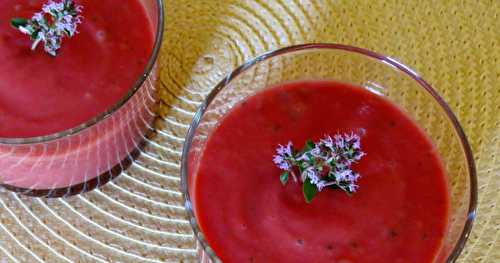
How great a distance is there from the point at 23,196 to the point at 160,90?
401mm

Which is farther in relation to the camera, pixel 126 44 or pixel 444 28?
pixel 444 28

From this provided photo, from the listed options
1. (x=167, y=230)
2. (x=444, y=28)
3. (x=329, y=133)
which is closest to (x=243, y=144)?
(x=329, y=133)

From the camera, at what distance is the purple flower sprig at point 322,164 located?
1492 millimetres

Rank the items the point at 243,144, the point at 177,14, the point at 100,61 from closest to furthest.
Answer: the point at 243,144
the point at 100,61
the point at 177,14

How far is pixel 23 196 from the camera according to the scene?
1785 millimetres

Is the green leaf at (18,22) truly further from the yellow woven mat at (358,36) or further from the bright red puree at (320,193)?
the bright red puree at (320,193)

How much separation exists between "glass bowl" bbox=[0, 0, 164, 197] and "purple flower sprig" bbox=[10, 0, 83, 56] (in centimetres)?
18

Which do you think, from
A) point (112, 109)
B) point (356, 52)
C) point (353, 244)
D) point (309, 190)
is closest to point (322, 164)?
point (309, 190)

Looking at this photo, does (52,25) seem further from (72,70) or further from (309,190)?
(309,190)

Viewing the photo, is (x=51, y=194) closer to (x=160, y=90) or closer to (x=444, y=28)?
(x=160, y=90)

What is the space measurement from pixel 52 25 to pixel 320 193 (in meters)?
0.67

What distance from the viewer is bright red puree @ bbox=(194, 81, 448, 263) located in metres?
1.49

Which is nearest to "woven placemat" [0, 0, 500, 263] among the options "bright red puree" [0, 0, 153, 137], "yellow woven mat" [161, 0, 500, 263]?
"yellow woven mat" [161, 0, 500, 263]

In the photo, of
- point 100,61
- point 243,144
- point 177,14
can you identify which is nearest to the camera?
point 243,144
